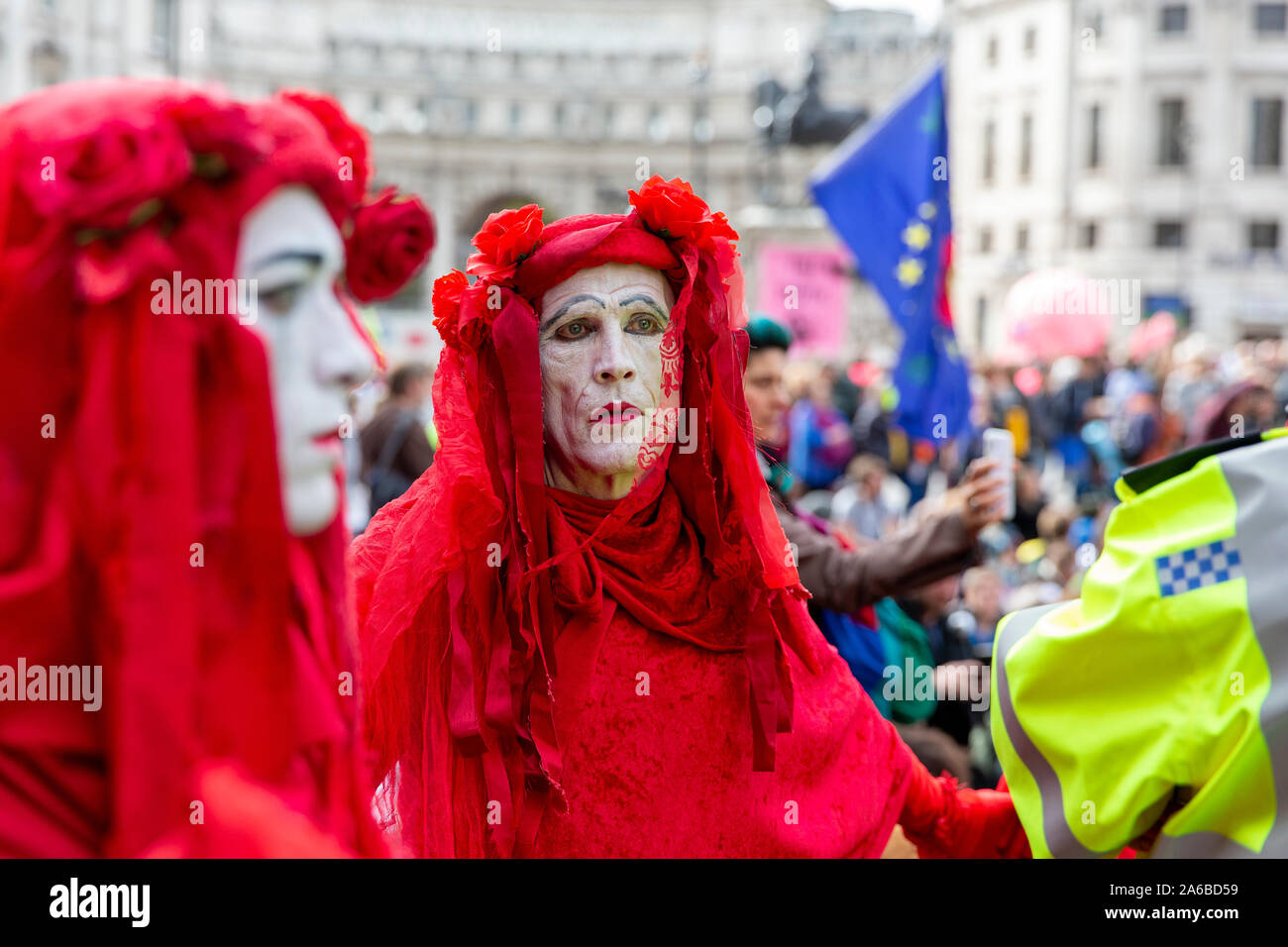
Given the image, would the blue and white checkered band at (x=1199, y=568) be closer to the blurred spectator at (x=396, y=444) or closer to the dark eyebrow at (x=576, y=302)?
the dark eyebrow at (x=576, y=302)

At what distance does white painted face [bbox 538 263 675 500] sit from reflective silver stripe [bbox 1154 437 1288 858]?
3.13ft

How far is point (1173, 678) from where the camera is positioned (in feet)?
6.81

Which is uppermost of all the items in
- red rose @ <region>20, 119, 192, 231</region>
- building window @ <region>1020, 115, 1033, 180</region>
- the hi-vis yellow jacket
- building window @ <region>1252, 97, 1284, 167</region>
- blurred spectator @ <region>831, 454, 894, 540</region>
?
building window @ <region>1020, 115, 1033, 180</region>

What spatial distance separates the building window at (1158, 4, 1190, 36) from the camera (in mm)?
39562

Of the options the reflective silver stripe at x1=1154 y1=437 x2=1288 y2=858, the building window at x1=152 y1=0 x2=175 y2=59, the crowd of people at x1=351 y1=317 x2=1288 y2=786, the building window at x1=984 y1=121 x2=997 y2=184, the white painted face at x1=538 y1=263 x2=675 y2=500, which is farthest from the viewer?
the building window at x1=984 y1=121 x2=997 y2=184

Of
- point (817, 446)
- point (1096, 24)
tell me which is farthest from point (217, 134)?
point (1096, 24)

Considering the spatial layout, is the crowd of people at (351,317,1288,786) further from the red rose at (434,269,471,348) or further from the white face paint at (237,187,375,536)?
the white face paint at (237,187,375,536)

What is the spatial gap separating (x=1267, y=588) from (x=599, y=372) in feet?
3.65

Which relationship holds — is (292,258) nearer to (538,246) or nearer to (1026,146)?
(538,246)

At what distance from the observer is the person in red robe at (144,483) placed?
1.14m

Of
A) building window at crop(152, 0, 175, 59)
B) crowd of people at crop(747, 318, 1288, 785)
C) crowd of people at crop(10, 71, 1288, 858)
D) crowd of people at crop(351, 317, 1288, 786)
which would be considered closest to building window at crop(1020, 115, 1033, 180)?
building window at crop(152, 0, 175, 59)

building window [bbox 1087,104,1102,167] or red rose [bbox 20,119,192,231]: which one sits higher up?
building window [bbox 1087,104,1102,167]

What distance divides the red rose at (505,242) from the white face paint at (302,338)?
1.18 meters
